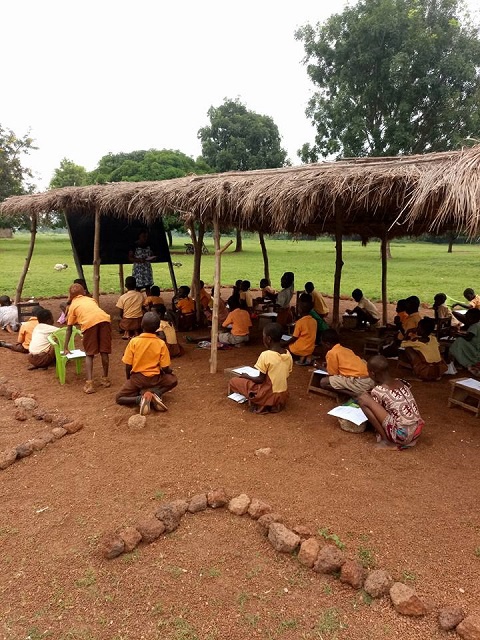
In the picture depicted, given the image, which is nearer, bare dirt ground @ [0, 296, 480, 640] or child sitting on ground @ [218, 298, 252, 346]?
bare dirt ground @ [0, 296, 480, 640]

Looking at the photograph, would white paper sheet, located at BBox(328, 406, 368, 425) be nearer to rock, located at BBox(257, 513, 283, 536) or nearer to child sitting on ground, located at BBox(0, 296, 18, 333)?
rock, located at BBox(257, 513, 283, 536)

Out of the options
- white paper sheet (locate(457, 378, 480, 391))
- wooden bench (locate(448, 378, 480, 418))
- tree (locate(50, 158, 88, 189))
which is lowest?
wooden bench (locate(448, 378, 480, 418))

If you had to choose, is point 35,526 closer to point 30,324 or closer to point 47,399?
point 47,399

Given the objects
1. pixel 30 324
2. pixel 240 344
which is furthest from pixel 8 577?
pixel 240 344

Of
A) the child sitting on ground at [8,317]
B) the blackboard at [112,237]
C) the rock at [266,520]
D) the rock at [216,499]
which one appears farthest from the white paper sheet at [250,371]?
the blackboard at [112,237]

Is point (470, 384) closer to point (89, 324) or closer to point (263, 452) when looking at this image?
point (263, 452)

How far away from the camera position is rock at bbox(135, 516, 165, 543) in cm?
318

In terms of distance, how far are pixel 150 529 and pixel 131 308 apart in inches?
226

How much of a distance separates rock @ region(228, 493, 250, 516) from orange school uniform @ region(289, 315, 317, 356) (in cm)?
380

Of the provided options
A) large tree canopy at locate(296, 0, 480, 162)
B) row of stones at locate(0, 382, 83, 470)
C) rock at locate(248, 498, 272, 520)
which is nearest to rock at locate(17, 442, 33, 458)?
row of stones at locate(0, 382, 83, 470)

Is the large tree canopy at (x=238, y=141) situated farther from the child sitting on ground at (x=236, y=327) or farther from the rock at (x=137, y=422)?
the rock at (x=137, y=422)

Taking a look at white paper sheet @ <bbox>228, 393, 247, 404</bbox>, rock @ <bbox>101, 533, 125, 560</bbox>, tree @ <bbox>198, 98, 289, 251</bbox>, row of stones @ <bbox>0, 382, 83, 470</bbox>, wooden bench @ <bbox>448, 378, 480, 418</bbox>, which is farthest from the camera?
tree @ <bbox>198, 98, 289, 251</bbox>

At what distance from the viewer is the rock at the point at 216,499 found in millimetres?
3570

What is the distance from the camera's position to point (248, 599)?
2723mm
